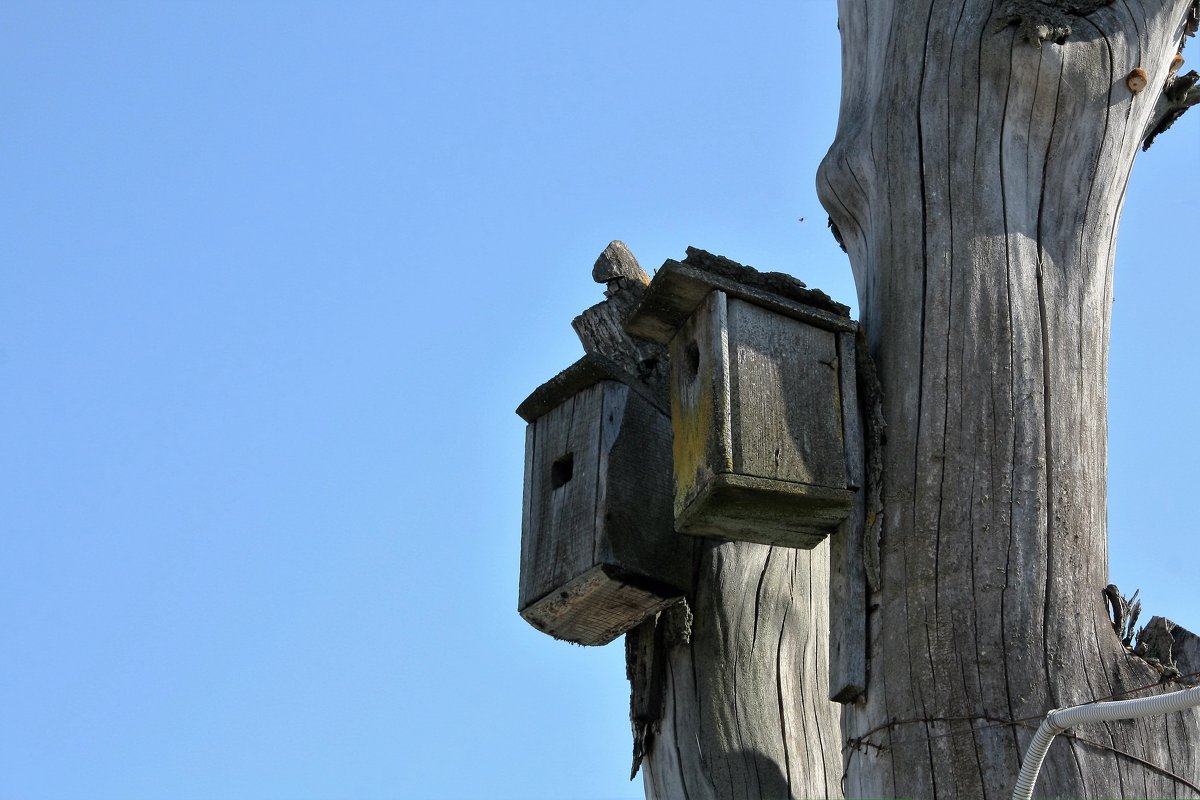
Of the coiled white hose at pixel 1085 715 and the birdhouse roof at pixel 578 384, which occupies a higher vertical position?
the birdhouse roof at pixel 578 384

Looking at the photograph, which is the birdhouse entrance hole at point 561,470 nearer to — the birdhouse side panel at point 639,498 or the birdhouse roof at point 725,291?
the birdhouse side panel at point 639,498

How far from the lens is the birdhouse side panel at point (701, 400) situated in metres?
3.48

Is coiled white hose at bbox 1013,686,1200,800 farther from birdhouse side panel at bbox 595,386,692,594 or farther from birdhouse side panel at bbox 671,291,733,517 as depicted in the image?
birdhouse side panel at bbox 595,386,692,594

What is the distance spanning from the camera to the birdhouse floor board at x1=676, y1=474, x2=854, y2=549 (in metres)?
3.45

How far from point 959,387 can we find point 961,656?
584 millimetres

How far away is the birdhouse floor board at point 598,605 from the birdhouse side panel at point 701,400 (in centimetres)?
62

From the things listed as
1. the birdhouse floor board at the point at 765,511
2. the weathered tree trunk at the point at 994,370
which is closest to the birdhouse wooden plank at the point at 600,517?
the birdhouse floor board at the point at 765,511

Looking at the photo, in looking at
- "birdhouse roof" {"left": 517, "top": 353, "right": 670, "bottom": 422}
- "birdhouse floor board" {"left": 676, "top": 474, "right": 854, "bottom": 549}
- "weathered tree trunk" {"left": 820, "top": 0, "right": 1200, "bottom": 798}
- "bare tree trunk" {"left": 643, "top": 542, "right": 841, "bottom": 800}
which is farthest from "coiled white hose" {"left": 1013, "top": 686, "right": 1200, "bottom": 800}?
"birdhouse roof" {"left": 517, "top": 353, "right": 670, "bottom": 422}

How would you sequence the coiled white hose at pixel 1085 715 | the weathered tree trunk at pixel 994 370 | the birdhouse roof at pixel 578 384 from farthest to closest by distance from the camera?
the birdhouse roof at pixel 578 384 < the weathered tree trunk at pixel 994 370 < the coiled white hose at pixel 1085 715

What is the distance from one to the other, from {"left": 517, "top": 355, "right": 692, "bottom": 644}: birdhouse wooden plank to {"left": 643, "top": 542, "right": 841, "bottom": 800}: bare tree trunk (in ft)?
0.47

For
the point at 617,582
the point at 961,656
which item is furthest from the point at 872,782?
the point at 617,582

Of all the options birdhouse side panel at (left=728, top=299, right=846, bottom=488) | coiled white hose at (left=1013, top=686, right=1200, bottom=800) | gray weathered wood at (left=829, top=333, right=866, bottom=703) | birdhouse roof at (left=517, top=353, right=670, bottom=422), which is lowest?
coiled white hose at (left=1013, top=686, right=1200, bottom=800)

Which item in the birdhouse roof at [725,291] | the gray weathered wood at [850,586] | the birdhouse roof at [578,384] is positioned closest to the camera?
the gray weathered wood at [850,586]

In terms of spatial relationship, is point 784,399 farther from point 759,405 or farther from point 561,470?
point 561,470
